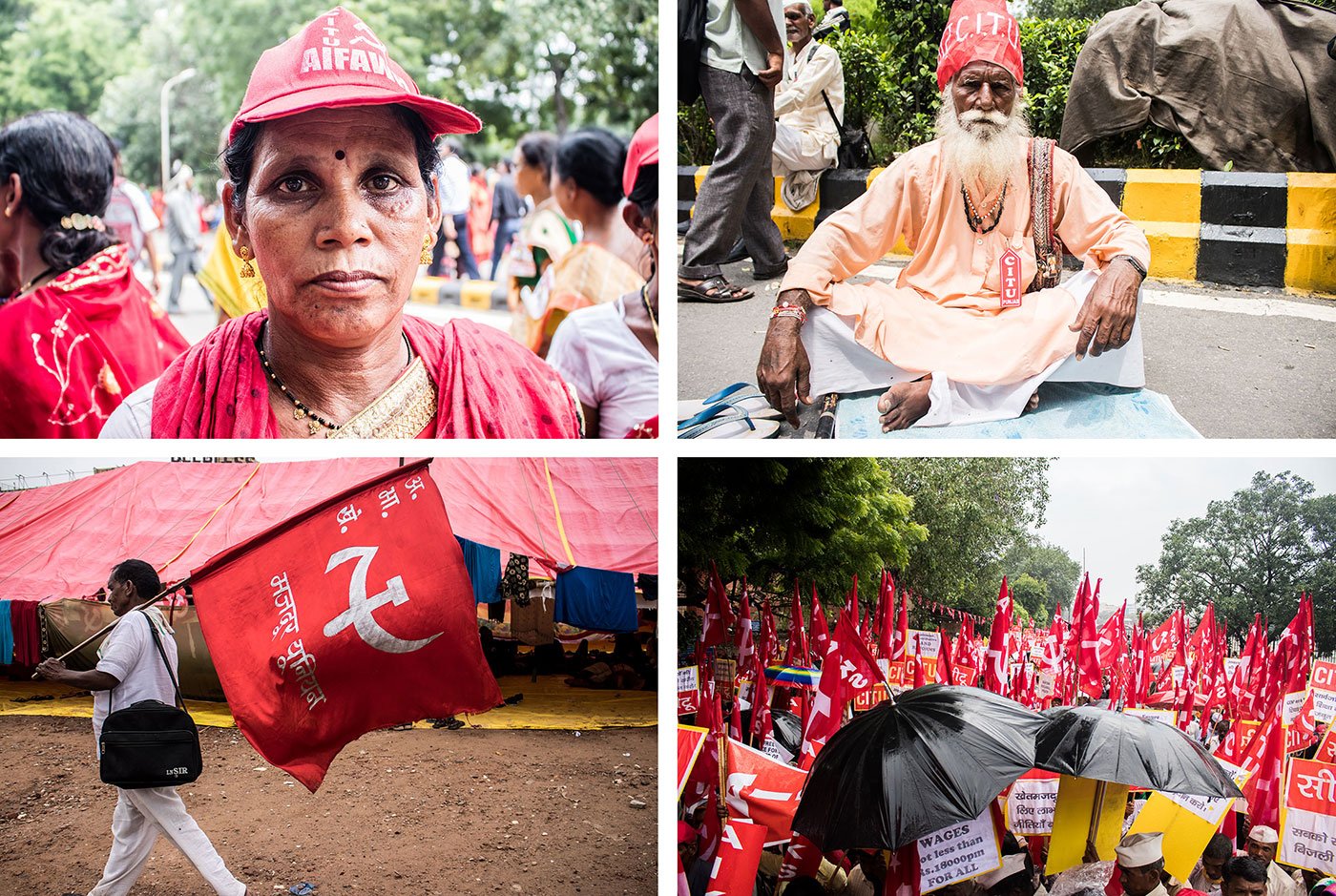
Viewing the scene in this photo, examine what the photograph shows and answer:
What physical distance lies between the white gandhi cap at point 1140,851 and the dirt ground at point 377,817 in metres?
1.56

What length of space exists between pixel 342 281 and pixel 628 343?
903 millimetres

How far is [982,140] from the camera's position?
11.2 ft

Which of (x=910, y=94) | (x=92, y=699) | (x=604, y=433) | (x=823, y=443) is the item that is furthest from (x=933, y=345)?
(x=92, y=699)

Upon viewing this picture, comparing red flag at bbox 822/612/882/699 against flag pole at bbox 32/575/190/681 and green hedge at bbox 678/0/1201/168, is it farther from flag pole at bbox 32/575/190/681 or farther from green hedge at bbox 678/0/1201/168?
flag pole at bbox 32/575/190/681

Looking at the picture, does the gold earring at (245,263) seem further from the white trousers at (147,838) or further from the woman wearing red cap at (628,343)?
the white trousers at (147,838)

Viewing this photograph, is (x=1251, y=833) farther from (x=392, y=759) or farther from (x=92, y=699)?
(x=92, y=699)

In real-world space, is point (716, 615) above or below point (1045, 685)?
above

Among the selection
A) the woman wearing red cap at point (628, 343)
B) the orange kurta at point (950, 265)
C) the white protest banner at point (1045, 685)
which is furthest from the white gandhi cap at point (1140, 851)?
the woman wearing red cap at point (628, 343)

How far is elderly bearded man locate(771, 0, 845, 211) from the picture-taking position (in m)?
3.48

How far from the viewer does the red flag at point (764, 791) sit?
3.50 metres

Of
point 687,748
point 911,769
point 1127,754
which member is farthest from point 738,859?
point 1127,754

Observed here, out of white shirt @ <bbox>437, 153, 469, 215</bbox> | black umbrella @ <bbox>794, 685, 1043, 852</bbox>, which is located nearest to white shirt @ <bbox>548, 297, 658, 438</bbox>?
white shirt @ <bbox>437, 153, 469, 215</bbox>

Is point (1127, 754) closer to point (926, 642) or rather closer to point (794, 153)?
point (926, 642)

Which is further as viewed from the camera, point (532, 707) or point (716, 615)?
point (532, 707)
